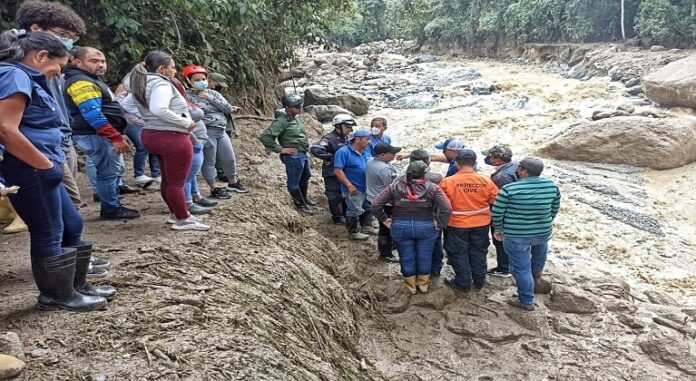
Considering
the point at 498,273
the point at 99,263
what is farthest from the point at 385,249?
the point at 99,263

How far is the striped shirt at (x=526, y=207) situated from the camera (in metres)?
4.21

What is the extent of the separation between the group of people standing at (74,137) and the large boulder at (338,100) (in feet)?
31.3

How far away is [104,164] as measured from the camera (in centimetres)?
390

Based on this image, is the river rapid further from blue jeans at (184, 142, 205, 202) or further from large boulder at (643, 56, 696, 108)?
blue jeans at (184, 142, 205, 202)

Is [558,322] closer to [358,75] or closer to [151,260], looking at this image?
[151,260]

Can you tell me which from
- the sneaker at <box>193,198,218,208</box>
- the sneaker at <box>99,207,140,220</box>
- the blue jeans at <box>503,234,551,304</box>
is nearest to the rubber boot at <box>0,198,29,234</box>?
the sneaker at <box>99,207,140,220</box>

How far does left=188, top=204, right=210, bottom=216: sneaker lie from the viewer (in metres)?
4.30

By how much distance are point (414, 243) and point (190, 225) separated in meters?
2.09

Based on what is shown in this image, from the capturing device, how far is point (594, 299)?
4695 millimetres

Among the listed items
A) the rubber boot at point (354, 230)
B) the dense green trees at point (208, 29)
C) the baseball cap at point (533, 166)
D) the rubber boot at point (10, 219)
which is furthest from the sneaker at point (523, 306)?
the dense green trees at point (208, 29)

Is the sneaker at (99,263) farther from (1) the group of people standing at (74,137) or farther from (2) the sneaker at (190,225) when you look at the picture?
(2) the sneaker at (190,225)

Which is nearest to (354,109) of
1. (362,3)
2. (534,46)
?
(534,46)

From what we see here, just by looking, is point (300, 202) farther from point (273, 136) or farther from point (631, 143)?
point (631, 143)

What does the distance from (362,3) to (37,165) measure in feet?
133
